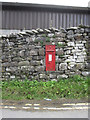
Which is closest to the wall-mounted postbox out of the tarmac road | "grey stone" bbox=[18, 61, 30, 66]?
"grey stone" bbox=[18, 61, 30, 66]

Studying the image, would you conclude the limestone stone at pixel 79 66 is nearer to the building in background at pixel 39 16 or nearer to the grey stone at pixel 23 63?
the grey stone at pixel 23 63

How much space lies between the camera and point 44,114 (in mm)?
4387

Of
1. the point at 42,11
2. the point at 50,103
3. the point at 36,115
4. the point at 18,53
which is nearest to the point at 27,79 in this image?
the point at 18,53

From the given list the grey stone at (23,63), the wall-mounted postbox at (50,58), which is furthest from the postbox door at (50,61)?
the grey stone at (23,63)

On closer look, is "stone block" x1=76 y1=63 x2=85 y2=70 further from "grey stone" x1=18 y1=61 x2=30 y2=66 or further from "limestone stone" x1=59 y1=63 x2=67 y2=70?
"grey stone" x1=18 y1=61 x2=30 y2=66

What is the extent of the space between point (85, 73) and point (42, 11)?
4711mm

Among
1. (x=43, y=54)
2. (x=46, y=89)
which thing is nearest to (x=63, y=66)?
(x=43, y=54)

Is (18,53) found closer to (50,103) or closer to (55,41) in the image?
(55,41)

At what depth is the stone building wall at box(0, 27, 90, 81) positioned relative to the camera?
762 cm

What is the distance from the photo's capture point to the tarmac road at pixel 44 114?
4258 mm

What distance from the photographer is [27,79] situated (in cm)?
762

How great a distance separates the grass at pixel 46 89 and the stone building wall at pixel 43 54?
409 millimetres

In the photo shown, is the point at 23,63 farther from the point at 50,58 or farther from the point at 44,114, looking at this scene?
the point at 44,114

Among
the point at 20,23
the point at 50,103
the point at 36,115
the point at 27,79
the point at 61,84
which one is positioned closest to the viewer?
the point at 36,115
